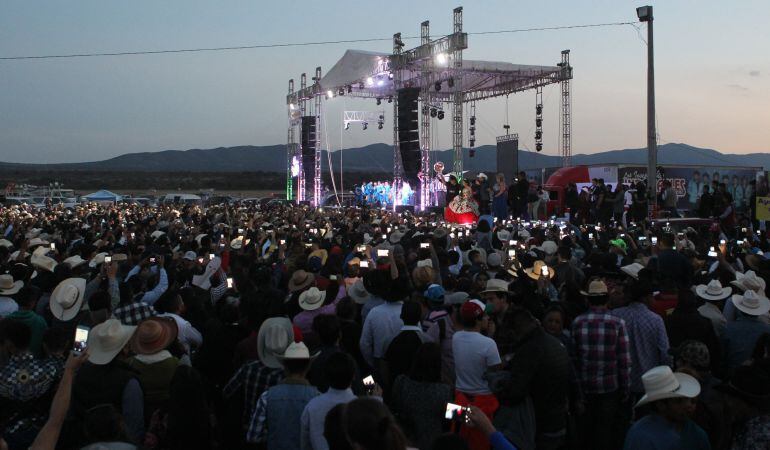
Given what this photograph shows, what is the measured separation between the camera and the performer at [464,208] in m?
20.4

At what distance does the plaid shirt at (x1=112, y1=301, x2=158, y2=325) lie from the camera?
5.16 m

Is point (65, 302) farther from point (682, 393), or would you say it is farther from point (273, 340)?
point (682, 393)

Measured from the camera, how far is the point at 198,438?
11.7ft

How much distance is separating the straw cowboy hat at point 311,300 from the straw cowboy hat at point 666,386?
9.56 feet

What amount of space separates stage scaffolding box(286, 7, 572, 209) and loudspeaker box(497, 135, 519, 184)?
2.62 m

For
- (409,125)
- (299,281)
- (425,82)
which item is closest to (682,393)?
(299,281)

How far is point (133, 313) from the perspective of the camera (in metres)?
5.21

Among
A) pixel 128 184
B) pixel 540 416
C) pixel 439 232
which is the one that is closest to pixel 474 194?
pixel 439 232

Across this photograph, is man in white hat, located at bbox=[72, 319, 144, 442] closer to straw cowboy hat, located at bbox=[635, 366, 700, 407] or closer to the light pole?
straw cowboy hat, located at bbox=[635, 366, 700, 407]

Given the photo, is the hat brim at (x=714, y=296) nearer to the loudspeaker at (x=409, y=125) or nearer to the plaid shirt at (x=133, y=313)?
the plaid shirt at (x=133, y=313)

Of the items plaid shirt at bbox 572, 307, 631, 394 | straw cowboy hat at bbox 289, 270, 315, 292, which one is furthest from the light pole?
plaid shirt at bbox 572, 307, 631, 394

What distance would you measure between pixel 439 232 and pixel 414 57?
1607 centimetres

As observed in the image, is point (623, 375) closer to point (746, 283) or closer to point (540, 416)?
point (540, 416)

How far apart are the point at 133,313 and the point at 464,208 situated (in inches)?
626
